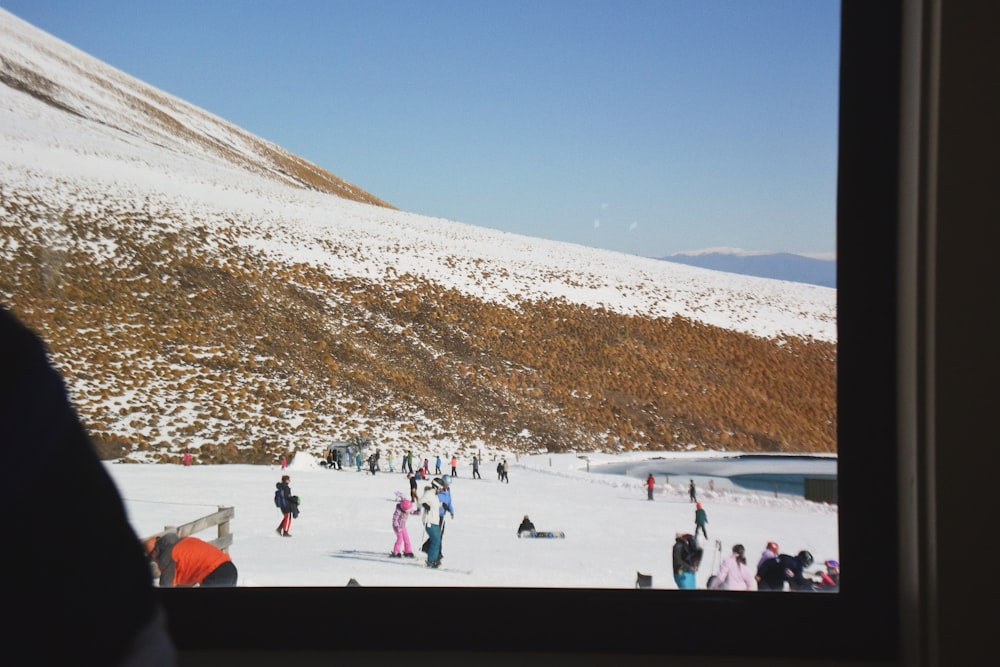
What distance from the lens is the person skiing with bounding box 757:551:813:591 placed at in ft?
5.83

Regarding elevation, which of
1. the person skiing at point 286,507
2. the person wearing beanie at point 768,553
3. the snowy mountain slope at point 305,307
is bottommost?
the person wearing beanie at point 768,553

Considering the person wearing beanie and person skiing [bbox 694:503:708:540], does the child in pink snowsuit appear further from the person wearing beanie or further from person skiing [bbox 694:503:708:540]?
the person wearing beanie

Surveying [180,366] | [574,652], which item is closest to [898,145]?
[574,652]

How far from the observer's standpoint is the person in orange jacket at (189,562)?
1.80 m

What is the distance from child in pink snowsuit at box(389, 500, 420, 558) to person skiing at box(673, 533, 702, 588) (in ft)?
2.16

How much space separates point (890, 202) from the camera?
1684 millimetres

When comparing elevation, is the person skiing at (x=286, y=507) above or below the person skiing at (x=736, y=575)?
above

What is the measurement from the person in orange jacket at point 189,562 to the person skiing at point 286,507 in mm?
143

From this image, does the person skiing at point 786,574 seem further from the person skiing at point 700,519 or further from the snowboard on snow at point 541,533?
the snowboard on snow at point 541,533

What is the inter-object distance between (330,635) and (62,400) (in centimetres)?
155

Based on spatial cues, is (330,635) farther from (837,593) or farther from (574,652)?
(837,593)

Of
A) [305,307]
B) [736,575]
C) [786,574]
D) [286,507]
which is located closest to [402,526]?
[286,507]

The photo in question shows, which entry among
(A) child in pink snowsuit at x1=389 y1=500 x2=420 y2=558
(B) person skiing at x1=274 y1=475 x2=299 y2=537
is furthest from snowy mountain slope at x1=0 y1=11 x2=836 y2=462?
(A) child in pink snowsuit at x1=389 y1=500 x2=420 y2=558

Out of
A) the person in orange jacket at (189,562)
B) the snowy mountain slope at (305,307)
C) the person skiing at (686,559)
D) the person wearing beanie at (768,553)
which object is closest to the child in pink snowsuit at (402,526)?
the snowy mountain slope at (305,307)
